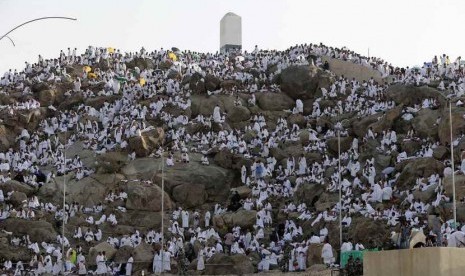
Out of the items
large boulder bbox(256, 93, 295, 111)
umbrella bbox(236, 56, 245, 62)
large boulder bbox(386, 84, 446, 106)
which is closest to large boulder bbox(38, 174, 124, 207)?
large boulder bbox(256, 93, 295, 111)

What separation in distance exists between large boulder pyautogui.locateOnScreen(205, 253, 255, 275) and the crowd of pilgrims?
51 centimetres

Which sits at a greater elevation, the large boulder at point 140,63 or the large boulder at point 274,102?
the large boulder at point 140,63

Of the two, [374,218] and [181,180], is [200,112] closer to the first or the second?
[181,180]

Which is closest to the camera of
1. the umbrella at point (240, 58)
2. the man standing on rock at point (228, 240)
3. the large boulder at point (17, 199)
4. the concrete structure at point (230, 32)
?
the man standing on rock at point (228, 240)

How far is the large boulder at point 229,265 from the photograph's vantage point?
42250mm

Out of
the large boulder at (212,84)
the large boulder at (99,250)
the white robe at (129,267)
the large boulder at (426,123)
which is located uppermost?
the large boulder at (212,84)

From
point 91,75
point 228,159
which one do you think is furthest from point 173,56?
point 228,159

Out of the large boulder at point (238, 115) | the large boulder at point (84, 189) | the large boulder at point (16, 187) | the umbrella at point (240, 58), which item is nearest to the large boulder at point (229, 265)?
the large boulder at point (84, 189)

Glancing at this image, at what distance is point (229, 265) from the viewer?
4262 centimetres

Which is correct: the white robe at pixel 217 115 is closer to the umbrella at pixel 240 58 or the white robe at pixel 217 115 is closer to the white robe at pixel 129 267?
the umbrella at pixel 240 58

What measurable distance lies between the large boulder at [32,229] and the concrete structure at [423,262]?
30195 millimetres

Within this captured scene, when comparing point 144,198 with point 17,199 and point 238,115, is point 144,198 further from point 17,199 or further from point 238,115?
point 238,115

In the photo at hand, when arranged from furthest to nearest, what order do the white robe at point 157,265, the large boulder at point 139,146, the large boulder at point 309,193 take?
the large boulder at point 139,146
the large boulder at point 309,193
the white robe at point 157,265

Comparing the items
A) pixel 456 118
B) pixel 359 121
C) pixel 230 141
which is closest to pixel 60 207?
pixel 230 141
